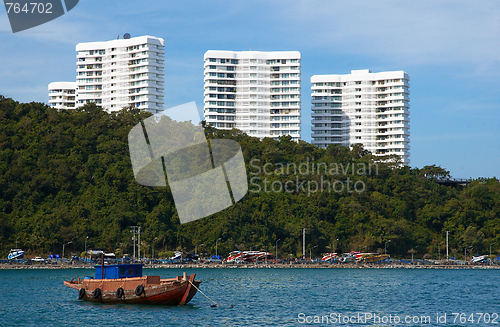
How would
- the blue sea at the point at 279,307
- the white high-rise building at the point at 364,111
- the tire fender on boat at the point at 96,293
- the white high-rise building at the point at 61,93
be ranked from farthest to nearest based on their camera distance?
the white high-rise building at the point at 61,93
the white high-rise building at the point at 364,111
the tire fender on boat at the point at 96,293
the blue sea at the point at 279,307

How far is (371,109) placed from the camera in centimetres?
14112

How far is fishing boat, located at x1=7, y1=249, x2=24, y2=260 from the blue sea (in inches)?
995

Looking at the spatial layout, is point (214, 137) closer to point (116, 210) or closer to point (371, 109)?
point (116, 210)

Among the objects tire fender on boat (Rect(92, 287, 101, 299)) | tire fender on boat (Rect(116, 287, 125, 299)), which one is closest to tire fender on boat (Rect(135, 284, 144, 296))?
tire fender on boat (Rect(116, 287, 125, 299))

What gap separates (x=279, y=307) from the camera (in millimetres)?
39531

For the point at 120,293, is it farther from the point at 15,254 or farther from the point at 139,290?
the point at 15,254

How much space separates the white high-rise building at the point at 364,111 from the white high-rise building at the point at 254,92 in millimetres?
11120

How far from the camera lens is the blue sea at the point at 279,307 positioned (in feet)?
110

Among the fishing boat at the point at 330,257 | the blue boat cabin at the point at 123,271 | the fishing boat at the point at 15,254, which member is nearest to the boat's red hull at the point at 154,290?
the blue boat cabin at the point at 123,271

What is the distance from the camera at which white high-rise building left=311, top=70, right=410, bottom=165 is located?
139m

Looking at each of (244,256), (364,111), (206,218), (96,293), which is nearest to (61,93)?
(206,218)

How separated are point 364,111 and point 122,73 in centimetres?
6072

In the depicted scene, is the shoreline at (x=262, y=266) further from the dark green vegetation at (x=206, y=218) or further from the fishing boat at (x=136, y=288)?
the fishing boat at (x=136, y=288)

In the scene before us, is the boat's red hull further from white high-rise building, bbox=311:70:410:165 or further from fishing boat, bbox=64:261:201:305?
white high-rise building, bbox=311:70:410:165
